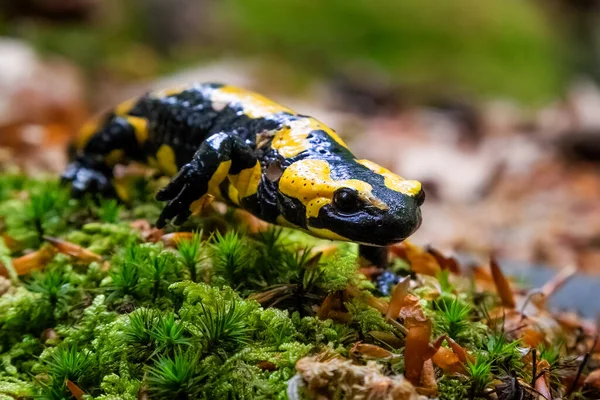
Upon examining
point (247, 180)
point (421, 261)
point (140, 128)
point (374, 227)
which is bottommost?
point (421, 261)

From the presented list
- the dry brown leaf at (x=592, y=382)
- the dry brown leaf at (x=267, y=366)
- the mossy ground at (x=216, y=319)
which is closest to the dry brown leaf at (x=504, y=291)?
the mossy ground at (x=216, y=319)

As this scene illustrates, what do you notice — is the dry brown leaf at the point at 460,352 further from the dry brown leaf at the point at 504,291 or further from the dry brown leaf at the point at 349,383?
the dry brown leaf at the point at 504,291

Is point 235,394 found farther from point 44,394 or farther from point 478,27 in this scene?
point 478,27

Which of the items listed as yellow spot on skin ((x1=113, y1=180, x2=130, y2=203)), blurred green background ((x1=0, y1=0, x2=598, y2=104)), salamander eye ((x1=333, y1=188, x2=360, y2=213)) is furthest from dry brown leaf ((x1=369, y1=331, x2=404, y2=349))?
blurred green background ((x1=0, y1=0, x2=598, y2=104))

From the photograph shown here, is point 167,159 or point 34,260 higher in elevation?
point 167,159

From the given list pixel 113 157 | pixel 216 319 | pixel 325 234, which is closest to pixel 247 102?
pixel 113 157

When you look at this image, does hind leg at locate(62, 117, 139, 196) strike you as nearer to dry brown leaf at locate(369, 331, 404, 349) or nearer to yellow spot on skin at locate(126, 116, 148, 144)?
yellow spot on skin at locate(126, 116, 148, 144)

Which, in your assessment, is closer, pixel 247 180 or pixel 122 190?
pixel 247 180

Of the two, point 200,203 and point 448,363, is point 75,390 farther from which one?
point 448,363
